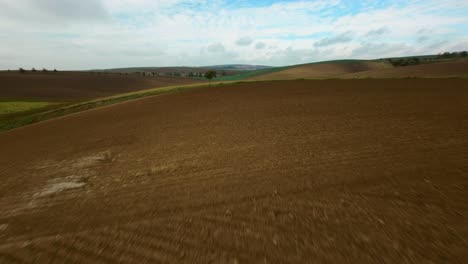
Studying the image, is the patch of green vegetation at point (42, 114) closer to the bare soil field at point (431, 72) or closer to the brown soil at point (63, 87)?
the brown soil at point (63, 87)

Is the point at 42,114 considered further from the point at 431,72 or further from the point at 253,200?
the point at 431,72

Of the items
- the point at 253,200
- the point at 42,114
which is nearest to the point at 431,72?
the point at 253,200

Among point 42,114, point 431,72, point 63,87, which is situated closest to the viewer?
point 42,114

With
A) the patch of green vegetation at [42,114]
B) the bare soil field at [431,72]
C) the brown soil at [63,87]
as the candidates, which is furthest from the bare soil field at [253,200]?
the brown soil at [63,87]

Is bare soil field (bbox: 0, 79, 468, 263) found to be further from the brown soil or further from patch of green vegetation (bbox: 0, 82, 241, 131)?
the brown soil

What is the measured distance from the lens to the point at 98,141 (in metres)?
8.80

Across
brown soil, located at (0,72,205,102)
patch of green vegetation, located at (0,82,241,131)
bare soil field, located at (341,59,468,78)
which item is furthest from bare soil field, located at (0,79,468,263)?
brown soil, located at (0,72,205,102)

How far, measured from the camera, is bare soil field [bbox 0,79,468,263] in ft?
8.70

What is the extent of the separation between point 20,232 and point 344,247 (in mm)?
4231

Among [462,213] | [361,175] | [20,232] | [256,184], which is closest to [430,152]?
[361,175]

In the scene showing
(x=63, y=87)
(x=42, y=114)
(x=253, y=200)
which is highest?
(x=253, y=200)

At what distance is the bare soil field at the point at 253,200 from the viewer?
2650 millimetres

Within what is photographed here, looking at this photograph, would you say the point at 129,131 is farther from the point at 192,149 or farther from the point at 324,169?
the point at 324,169

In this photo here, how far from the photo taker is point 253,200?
3.66 metres
